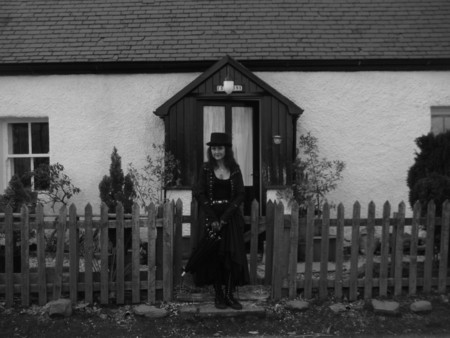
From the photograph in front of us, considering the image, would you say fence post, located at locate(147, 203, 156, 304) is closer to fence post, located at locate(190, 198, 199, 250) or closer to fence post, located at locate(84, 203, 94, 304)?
fence post, located at locate(190, 198, 199, 250)

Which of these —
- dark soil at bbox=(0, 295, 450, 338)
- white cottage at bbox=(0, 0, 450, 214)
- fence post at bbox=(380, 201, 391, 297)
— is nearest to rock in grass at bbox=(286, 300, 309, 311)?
dark soil at bbox=(0, 295, 450, 338)

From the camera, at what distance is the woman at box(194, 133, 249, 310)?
17.3 feet

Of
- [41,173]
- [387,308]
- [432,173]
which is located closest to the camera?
[387,308]

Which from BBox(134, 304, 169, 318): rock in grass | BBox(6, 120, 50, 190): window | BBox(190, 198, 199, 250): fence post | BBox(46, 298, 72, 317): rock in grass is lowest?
BBox(134, 304, 169, 318): rock in grass

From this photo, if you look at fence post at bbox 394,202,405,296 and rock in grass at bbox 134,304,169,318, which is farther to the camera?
fence post at bbox 394,202,405,296

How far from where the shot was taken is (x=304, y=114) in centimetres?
888

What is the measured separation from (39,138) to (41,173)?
1010mm

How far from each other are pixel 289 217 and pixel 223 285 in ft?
3.60

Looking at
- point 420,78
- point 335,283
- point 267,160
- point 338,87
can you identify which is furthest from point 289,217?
point 420,78

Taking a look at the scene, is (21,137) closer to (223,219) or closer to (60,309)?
(60,309)

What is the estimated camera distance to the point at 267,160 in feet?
27.3

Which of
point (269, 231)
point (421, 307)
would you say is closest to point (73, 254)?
point (269, 231)

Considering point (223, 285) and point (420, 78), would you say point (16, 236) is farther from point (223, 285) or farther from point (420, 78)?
point (420, 78)

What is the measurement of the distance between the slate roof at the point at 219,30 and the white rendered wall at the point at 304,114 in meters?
0.39
